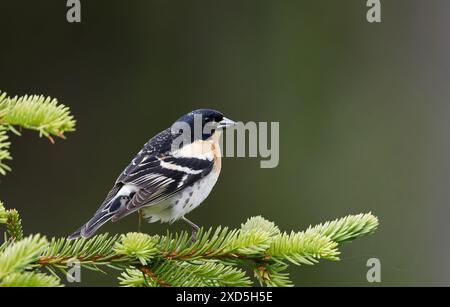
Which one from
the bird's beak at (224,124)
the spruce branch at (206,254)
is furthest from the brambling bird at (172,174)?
the spruce branch at (206,254)

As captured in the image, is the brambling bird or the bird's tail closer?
the bird's tail

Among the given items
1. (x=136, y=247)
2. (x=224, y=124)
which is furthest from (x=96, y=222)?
(x=224, y=124)

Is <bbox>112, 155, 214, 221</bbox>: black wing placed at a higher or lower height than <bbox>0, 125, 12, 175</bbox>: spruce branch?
lower

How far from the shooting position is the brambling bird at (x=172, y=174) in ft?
11.0

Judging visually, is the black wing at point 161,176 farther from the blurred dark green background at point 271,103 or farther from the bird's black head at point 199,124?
the blurred dark green background at point 271,103

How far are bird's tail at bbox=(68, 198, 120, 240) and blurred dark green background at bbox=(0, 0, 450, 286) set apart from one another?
147 inches

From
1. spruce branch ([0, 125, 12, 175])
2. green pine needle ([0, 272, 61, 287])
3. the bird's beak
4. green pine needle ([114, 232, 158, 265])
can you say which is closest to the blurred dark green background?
the bird's beak

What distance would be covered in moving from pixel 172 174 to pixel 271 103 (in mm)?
4591

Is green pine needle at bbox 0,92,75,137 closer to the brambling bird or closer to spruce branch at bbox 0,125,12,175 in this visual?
spruce branch at bbox 0,125,12,175

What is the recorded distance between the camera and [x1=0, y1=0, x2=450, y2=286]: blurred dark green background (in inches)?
284

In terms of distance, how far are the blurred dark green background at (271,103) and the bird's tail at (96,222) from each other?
373 cm

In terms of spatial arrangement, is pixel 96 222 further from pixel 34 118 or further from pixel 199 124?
pixel 199 124

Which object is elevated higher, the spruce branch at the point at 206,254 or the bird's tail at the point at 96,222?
the bird's tail at the point at 96,222

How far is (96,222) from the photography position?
9.63ft
